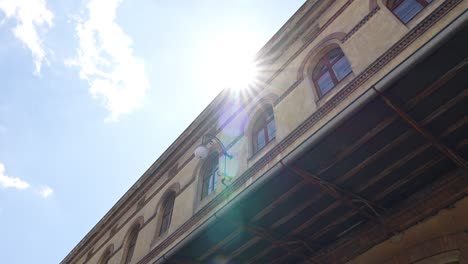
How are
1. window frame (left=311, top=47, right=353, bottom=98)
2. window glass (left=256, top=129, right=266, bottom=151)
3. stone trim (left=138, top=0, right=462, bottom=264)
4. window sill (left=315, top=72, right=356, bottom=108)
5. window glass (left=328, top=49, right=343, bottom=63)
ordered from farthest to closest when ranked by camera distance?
window glass (left=256, top=129, right=266, bottom=151), window glass (left=328, top=49, right=343, bottom=63), window frame (left=311, top=47, right=353, bottom=98), window sill (left=315, top=72, right=356, bottom=108), stone trim (left=138, top=0, right=462, bottom=264)

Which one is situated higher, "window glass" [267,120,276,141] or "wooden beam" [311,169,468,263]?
"window glass" [267,120,276,141]

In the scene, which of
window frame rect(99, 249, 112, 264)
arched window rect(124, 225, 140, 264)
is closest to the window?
window frame rect(99, 249, 112, 264)

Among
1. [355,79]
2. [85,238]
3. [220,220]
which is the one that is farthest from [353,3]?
[85,238]

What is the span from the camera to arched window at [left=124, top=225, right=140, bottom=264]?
1249 cm

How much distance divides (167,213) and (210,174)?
2.54 m

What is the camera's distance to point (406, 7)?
281 inches

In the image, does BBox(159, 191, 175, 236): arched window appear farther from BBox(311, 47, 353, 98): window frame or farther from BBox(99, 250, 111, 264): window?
BBox(311, 47, 353, 98): window frame

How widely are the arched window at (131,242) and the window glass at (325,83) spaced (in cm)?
924

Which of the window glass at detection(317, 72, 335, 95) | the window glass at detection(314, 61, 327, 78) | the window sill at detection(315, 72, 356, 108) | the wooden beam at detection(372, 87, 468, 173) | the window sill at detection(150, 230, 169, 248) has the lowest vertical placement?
the wooden beam at detection(372, 87, 468, 173)

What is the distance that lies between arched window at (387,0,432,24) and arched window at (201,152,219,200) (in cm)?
639

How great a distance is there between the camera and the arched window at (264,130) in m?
9.02

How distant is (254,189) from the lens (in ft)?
17.1

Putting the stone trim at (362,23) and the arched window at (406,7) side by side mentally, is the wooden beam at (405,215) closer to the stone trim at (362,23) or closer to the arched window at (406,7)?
the arched window at (406,7)

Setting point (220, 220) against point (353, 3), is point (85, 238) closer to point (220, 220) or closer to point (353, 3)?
point (220, 220)
